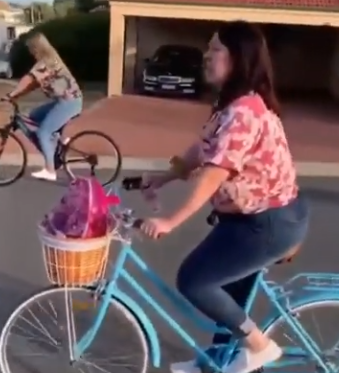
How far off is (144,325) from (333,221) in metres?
5.41

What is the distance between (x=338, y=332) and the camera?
19.6ft

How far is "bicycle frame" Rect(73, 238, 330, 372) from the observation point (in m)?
4.62

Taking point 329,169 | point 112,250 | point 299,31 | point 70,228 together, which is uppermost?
point 70,228

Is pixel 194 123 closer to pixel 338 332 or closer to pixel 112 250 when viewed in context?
pixel 112 250

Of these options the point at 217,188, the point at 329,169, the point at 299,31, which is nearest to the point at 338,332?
the point at 217,188

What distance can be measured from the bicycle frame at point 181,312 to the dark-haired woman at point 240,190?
136mm

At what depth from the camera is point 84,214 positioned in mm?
4398

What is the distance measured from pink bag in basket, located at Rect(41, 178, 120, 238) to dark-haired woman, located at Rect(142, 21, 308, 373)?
287 millimetres

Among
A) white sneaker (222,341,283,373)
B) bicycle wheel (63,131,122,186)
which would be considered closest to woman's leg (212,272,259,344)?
white sneaker (222,341,283,373)

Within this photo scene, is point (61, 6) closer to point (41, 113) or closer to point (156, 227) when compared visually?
point (41, 113)

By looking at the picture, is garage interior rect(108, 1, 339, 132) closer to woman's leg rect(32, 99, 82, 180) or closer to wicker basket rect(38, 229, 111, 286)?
woman's leg rect(32, 99, 82, 180)

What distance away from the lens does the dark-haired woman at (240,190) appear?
165 inches

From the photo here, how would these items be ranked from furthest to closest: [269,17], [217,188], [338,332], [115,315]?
[269,17] < [338,332] < [115,315] < [217,188]

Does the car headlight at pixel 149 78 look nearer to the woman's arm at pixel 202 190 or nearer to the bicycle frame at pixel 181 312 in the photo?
the bicycle frame at pixel 181 312
